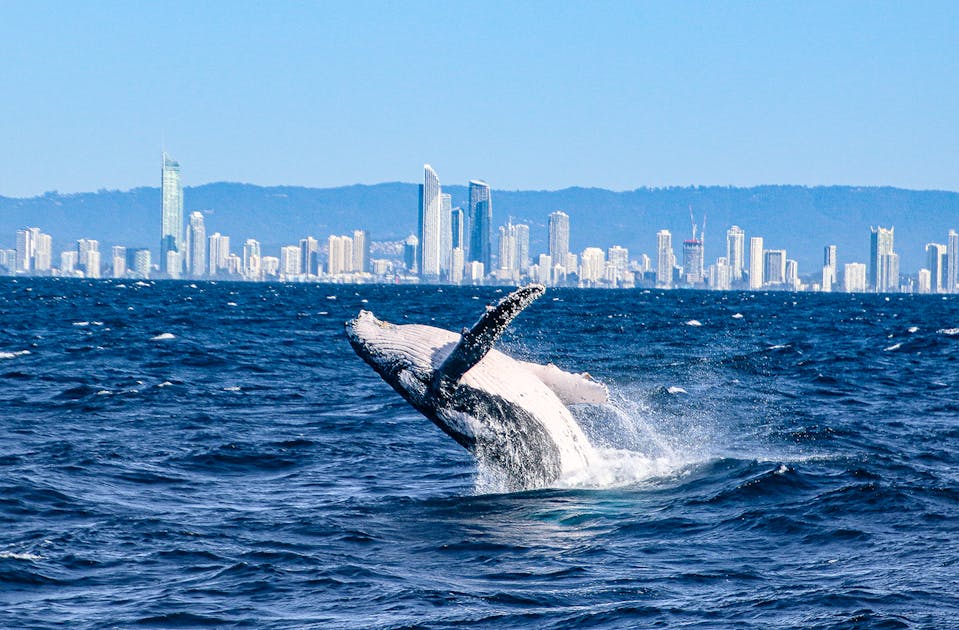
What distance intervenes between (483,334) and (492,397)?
1.37 meters

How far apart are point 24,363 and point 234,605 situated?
1919cm

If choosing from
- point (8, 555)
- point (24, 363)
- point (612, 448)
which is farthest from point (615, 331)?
point (8, 555)

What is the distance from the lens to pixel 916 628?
7.52 meters

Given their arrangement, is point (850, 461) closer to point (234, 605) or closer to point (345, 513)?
point (345, 513)

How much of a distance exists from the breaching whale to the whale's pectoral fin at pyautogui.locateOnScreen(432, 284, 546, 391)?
1.2 inches

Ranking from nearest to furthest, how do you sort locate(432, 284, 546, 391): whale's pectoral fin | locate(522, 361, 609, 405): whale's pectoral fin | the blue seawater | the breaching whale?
1. the blue seawater
2. locate(432, 284, 546, 391): whale's pectoral fin
3. the breaching whale
4. locate(522, 361, 609, 405): whale's pectoral fin

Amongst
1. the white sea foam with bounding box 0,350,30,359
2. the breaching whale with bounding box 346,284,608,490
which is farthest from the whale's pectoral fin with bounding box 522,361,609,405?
the white sea foam with bounding box 0,350,30,359

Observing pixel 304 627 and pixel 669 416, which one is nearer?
pixel 304 627

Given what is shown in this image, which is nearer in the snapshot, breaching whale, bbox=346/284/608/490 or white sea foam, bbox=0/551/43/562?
white sea foam, bbox=0/551/43/562

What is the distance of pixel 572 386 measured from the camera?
37.9ft

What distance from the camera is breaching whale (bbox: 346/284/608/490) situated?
11.2 meters

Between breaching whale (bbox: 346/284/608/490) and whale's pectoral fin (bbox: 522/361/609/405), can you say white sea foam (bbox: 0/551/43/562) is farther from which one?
whale's pectoral fin (bbox: 522/361/609/405)

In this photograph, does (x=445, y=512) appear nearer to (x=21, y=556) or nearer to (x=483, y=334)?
(x=483, y=334)

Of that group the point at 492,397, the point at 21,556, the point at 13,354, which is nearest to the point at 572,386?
the point at 492,397
